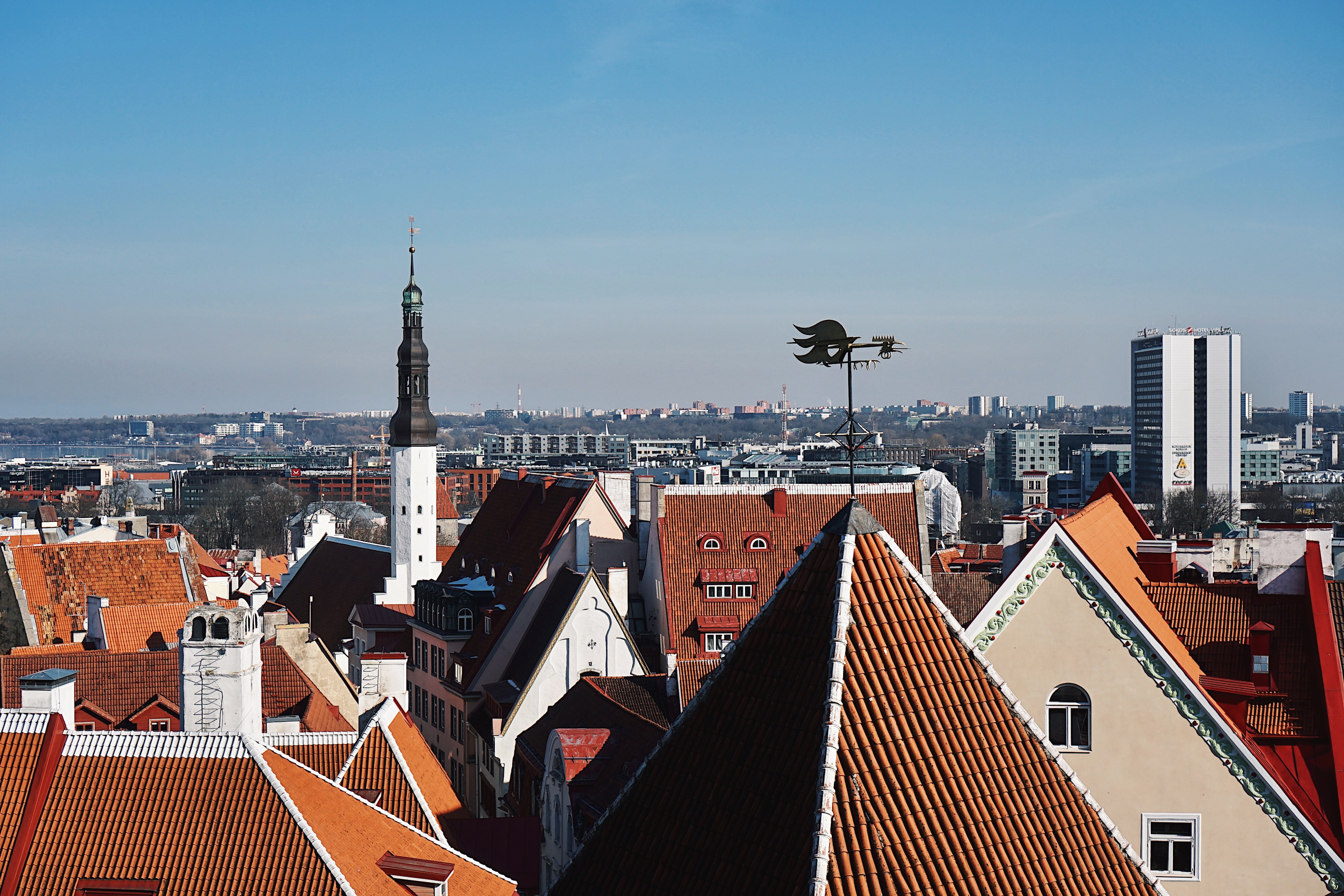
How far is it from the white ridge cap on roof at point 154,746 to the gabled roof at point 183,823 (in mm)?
18

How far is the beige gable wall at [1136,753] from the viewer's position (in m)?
16.1

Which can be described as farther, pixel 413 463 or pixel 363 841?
pixel 413 463

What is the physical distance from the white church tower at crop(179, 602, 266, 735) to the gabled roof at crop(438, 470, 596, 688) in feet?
84.6

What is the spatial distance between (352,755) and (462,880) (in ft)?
17.1

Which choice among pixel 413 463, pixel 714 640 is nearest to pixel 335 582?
pixel 413 463

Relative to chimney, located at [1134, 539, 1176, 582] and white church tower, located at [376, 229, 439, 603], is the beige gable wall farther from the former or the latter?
white church tower, located at [376, 229, 439, 603]

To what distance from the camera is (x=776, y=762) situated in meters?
10.1

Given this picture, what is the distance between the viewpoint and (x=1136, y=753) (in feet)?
54.1

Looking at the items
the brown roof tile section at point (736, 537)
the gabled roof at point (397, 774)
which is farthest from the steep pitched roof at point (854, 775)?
the brown roof tile section at point (736, 537)

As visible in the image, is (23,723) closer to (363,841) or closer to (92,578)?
(363,841)

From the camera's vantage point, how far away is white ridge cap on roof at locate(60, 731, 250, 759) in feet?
64.5

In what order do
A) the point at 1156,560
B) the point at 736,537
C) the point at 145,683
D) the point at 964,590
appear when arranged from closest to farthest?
the point at 1156,560, the point at 145,683, the point at 964,590, the point at 736,537

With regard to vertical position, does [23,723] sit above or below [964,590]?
above

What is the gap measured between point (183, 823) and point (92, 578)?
1599 inches
